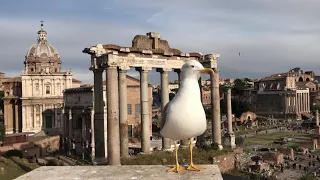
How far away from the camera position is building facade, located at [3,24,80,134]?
Result: 4984cm

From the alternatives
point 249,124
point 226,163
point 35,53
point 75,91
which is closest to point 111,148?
point 226,163

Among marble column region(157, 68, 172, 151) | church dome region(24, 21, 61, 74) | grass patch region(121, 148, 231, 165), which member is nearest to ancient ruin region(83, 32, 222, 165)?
marble column region(157, 68, 172, 151)

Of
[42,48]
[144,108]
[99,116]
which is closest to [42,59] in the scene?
[42,48]

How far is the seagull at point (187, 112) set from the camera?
24.8ft

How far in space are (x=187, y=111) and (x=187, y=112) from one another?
2 centimetres

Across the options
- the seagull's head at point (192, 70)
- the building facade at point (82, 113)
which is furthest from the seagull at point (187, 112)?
the building facade at point (82, 113)

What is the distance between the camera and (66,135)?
1634 inches

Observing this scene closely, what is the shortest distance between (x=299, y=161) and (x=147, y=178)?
127 ft

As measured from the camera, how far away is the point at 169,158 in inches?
685

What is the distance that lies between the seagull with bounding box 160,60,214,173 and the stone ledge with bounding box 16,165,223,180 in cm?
39

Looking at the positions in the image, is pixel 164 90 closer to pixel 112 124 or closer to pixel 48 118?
pixel 112 124

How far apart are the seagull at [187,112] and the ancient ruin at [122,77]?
7590 mm

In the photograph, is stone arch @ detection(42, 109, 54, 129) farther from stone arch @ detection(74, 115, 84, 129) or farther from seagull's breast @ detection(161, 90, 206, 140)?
seagull's breast @ detection(161, 90, 206, 140)

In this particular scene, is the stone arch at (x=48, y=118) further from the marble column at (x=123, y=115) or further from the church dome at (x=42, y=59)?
the marble column at (x=123, y=115)
